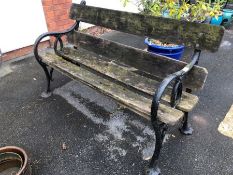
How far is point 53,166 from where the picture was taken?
228 cm

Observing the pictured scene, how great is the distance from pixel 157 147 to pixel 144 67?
0.97 metres

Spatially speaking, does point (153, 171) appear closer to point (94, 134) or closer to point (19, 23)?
point (94, 134)

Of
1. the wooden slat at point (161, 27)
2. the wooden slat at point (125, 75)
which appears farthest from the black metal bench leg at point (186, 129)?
the wooden slat at point (161, 27)

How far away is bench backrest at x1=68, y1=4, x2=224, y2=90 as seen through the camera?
6.76 feet

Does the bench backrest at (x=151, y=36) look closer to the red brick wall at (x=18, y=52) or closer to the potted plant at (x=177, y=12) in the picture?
the potted plant at (x=177, y=12)

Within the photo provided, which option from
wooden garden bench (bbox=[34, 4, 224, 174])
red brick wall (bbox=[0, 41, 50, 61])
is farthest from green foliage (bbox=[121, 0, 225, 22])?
red brick wall (bbox=[0, 41, 50, 61])

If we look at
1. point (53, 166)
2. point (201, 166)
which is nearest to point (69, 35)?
point (53, 166)

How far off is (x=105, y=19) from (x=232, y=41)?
3.82 meters

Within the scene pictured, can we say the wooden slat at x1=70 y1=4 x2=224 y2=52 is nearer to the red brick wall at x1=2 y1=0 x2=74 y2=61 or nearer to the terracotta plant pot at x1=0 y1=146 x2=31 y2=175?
the red brick wall at x1=2 y1=0 x2=74 y2=61

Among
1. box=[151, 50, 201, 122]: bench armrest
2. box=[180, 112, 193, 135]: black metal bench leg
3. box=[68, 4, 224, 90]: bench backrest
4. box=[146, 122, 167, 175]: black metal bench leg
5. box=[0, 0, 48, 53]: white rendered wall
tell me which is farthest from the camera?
box=[0, 0, 48, 53]: white rendered wall

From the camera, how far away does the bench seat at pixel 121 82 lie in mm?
2010

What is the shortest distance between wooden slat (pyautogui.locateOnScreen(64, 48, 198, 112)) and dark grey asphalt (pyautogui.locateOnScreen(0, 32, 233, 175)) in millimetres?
575

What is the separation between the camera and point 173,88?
196cm

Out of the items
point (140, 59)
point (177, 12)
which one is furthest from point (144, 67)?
point (177, 12)
